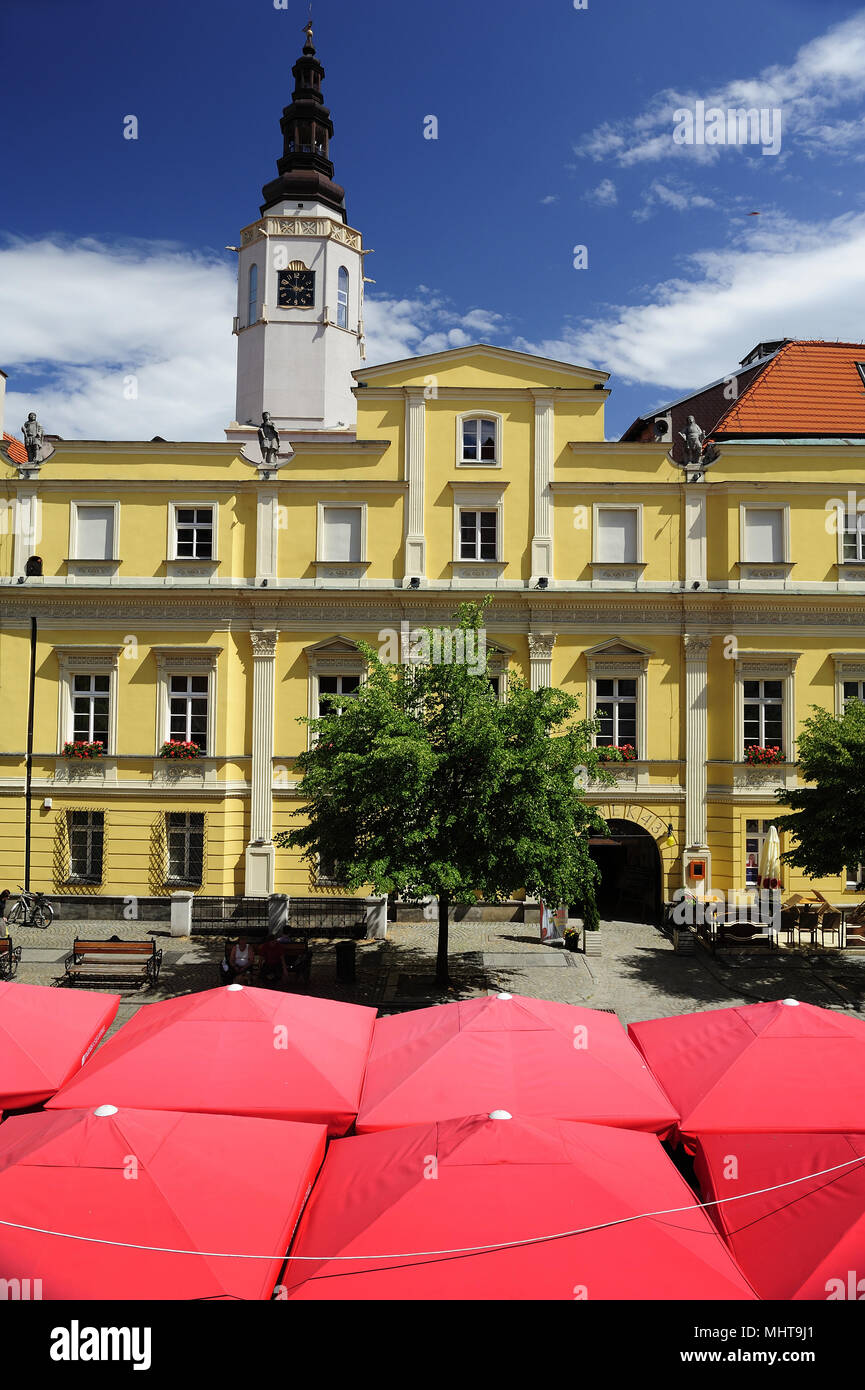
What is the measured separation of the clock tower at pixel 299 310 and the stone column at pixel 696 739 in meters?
21.6

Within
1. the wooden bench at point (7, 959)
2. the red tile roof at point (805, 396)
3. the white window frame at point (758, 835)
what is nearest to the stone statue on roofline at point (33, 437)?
the wooden bench at point (7, 959)

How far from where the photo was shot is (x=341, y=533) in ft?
77.0

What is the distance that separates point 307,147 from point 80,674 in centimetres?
3293

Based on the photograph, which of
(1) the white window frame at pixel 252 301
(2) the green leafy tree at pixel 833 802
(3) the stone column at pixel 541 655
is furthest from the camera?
(1) the white window frame at pixel 252 301

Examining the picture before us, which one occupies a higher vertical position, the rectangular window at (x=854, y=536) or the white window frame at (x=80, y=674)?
the rectangular window at (x=854, y=536)

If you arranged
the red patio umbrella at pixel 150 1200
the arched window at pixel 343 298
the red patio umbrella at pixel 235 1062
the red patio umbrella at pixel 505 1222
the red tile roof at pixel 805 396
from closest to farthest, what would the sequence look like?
the red patio umbrella at pixel 505 1222, the red patio umbrella at pixel 150 1200, the red patio umbrella at pixel 235 1062, the red tile roof at pixel 805 396, the arched window at pixel 343 298

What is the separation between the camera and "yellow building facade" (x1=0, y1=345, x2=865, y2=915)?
2286 centimetres

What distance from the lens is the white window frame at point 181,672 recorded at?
23000 mm

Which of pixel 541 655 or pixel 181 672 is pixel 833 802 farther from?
pixel 181 672

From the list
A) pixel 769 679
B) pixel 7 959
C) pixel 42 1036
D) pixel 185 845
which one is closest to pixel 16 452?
pixel 185 845

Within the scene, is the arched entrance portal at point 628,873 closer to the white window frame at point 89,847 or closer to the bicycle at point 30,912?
the white window frame at point 89,847

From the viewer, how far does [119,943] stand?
57.2 ft

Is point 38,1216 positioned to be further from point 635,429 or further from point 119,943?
point 635,429

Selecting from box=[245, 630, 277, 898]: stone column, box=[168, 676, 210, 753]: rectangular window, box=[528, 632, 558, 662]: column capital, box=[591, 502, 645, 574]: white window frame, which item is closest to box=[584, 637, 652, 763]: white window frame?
box=[528, 632, 558, 662]: column capital
